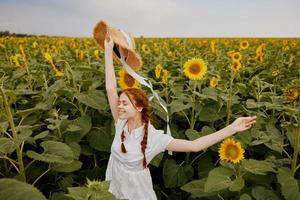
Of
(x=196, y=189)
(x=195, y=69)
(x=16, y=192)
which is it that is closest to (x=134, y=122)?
(x=196, y=189)

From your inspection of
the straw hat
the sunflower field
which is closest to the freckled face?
the straw hat

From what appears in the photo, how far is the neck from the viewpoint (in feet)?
8.11

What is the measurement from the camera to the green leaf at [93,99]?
2.86 metres

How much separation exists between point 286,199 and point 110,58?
1.26 metres

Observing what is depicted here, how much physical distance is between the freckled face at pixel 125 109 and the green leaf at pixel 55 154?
36cm

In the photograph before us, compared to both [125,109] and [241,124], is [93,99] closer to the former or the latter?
[125,109]

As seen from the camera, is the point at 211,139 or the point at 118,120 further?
the point at 118,120

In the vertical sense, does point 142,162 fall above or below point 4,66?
below

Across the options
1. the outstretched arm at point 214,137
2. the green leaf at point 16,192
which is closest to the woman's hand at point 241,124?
the outstretched arm at point 214,137

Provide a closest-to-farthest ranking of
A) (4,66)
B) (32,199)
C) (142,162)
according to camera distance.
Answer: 1. (32,199)
2. (142,162)
3. (4,66)

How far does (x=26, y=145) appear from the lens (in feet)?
10.8

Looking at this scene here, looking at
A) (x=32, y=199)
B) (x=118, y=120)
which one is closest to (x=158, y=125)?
(x=118, y=120)

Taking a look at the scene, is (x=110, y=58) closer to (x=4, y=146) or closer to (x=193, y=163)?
(x=4, y=146)

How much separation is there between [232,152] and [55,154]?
959mm
